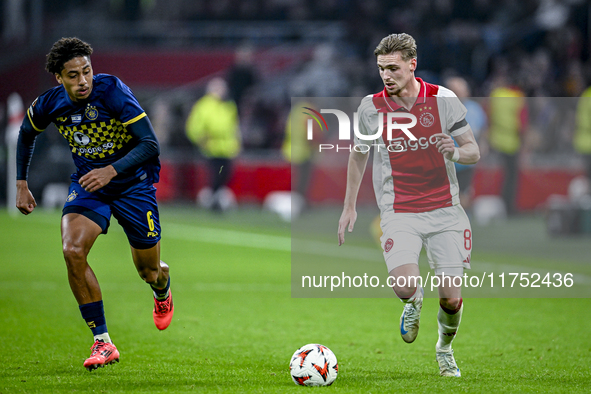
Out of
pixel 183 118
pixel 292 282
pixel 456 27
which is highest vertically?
pixel 456 27

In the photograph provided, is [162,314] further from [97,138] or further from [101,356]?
[97,138]

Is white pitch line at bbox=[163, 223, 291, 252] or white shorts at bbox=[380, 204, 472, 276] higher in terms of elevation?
white shorts at bbox=[380, 204, 472, 276]

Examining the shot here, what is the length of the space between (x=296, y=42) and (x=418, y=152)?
56.4 ft

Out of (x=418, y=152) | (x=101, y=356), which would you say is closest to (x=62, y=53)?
(x=101, y=356)

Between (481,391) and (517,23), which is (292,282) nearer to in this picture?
(481,391)

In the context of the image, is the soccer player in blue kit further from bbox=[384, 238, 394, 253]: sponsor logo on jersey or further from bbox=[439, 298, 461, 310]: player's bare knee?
bbox=[439, 298, 461, 310]: player's bare knee

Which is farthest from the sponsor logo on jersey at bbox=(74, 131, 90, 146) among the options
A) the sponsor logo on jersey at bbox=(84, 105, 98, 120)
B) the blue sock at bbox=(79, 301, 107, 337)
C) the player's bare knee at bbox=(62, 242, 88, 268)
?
the blue sock at bbox=(79, 301, 107, 337)

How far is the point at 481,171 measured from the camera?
54.2 feet

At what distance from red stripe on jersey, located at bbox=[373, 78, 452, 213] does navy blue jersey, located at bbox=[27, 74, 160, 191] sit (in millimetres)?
1573

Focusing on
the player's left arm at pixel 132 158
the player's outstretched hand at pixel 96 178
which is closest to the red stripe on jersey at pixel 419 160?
the player's left arm at pixel 132 158

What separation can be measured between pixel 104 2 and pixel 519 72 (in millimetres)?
11679

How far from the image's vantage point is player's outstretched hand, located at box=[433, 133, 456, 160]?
4879 mm

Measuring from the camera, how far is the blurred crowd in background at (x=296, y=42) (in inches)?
769

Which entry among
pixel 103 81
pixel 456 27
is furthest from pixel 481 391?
pixel 456 27
